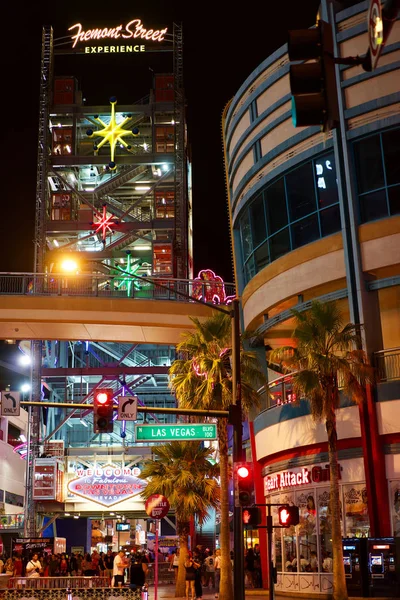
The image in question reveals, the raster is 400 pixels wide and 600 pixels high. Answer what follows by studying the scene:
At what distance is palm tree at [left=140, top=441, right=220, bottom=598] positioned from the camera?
3428 centimetres

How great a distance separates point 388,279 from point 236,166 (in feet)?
38.2

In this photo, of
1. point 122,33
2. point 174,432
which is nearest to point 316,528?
point 174,432

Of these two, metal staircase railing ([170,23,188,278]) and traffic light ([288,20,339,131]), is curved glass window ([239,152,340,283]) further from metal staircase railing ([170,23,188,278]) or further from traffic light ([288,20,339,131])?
metal staircase railing ([170,23,188,278])

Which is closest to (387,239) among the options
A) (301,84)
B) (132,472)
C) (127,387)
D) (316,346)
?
(316,346)

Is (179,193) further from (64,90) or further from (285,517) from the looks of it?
(285,517)

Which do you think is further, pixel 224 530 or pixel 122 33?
pixel 122 33

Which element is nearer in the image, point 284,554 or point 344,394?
point 344,394

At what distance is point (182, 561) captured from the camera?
111 feet

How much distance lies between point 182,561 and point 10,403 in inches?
549

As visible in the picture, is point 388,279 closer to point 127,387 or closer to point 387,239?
point 387,239

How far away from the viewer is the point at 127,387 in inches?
2437

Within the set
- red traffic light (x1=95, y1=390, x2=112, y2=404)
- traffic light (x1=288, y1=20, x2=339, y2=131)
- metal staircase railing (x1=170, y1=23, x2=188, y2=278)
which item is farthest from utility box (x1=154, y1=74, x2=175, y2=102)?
traffic light (x1=288, y1=20, x2=339, y2=131)

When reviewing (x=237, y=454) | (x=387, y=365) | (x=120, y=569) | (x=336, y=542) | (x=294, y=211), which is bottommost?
(x=120, y=569)

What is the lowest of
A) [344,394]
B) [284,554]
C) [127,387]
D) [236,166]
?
[284,554]
